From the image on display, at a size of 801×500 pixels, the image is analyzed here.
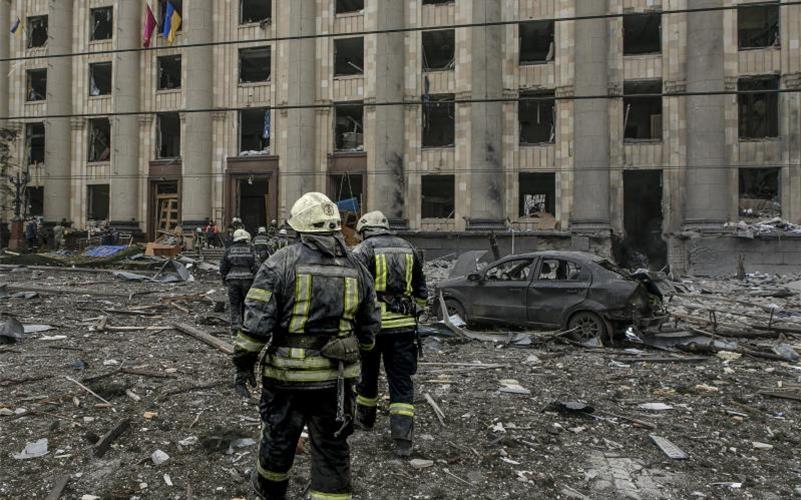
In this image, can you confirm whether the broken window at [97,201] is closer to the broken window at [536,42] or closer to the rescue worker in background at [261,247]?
the rescue worker in background at [261,247]

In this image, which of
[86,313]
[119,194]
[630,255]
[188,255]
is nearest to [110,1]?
[119,194]

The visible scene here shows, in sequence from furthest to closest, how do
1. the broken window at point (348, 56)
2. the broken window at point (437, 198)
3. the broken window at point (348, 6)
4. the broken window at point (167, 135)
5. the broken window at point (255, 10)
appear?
the broken window at point (167, 135)
the broken window at point (255, 10)
the broken window at point (348, 6)
the broken window at point (437, 198)
the broken window at point (348, 56)

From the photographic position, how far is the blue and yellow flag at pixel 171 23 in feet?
82.0

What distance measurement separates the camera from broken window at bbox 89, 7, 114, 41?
27281 mm

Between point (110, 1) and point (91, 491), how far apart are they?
3046 centimetres

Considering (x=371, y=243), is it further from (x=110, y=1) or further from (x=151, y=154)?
(x=110, y=1)

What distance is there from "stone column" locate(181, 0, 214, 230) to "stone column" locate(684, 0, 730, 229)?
20.8m

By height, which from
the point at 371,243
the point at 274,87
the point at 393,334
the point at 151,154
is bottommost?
the point at 393,334

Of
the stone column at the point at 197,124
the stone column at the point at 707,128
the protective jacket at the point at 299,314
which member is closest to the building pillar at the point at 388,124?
the stone column at the point at 197,124

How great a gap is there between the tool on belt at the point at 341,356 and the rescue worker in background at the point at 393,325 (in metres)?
1.38

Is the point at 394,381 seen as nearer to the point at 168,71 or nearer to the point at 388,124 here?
the point at 388,124

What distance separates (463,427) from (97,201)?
28.7 metres

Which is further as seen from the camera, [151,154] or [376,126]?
[151,154]

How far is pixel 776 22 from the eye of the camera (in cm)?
2059
